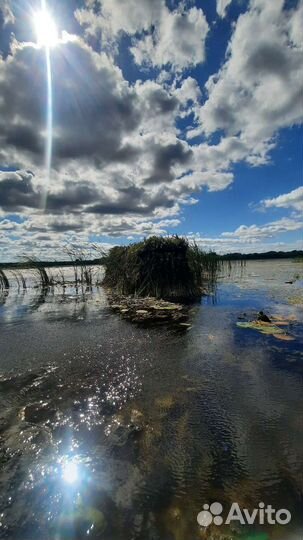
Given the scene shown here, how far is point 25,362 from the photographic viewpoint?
6078 millimetres

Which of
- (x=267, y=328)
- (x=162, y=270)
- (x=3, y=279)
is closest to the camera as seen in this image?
(x=267, y=328)

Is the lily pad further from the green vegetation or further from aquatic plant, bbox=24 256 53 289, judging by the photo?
aquatic plant, bbox=24 256 53 289

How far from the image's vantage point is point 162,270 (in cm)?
1598

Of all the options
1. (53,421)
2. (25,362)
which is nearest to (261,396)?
(53,421)

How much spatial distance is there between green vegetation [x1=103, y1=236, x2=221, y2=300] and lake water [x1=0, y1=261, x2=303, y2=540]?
8648 mm

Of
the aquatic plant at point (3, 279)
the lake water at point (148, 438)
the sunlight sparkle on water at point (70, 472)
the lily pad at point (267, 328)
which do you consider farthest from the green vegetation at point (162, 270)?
the aquatic plant at point (3, 279)

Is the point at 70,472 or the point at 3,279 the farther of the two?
the point at 3,279

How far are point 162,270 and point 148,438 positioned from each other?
41.9ft

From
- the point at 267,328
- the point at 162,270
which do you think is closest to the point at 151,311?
the point at 267,328

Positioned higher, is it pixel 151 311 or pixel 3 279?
pixel 3 279

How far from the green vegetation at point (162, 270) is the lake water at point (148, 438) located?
8.65 metres

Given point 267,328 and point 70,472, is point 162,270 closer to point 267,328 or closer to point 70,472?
point 267,328

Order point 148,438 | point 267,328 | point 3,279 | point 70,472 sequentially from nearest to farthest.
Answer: point 70,472, point 148,438, point 267,328, point 3,279

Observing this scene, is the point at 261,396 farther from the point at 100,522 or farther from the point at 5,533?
the point at 5,533
